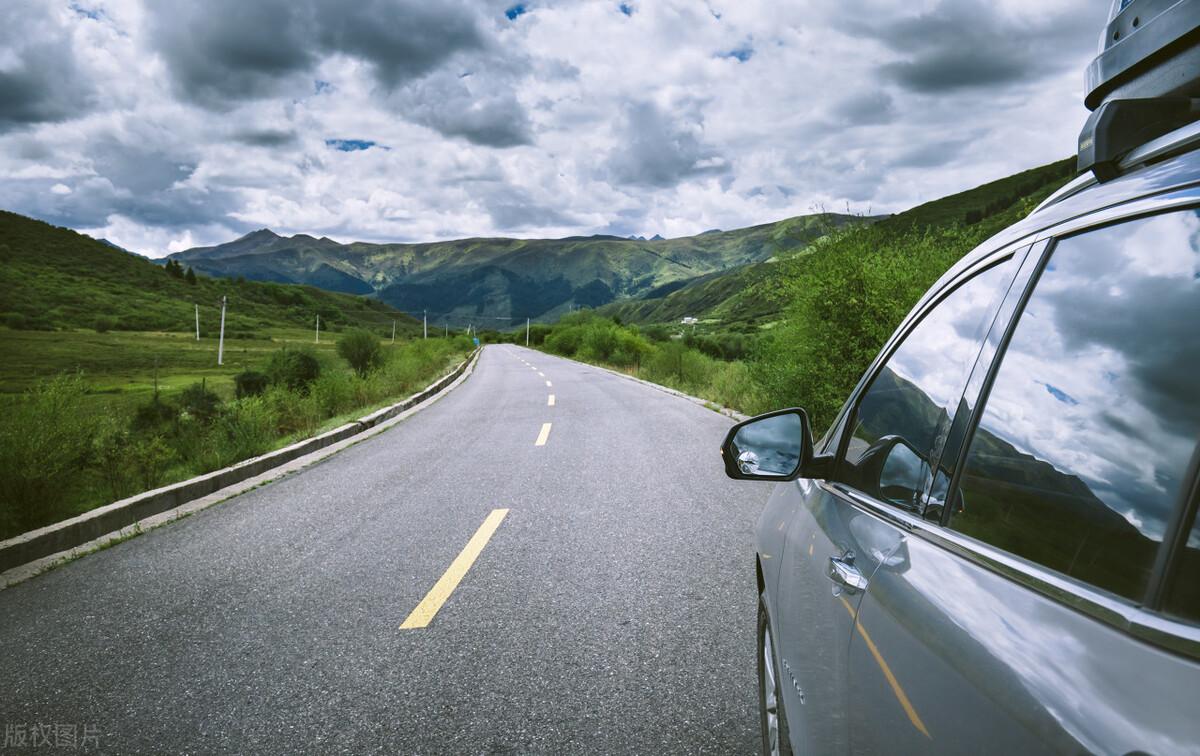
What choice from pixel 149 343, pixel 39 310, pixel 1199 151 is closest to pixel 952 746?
pixel 1199 151

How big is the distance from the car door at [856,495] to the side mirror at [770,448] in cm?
13

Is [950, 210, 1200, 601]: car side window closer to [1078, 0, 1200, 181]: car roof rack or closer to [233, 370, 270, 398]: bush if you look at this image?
[1078, 0, 1200, 181]: car roof rack

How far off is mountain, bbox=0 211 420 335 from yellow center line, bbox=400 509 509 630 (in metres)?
101

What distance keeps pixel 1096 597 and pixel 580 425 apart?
11.5m

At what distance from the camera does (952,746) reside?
100 cm

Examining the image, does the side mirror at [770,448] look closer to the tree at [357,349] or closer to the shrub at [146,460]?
the shrub at [146,460]

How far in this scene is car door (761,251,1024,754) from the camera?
1.54 meters

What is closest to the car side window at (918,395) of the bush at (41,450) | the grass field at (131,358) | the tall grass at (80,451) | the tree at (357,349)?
the tall grass at (80,451)

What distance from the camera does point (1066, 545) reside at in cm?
102

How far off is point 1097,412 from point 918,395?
2.38 feet

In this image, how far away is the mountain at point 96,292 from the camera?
91188 mm

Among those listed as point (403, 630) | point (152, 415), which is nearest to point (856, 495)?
point (403, 630)

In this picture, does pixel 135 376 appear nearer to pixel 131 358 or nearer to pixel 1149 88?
pixel 131 358

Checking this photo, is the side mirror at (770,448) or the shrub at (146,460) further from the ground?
the side mirror at (770,448)
